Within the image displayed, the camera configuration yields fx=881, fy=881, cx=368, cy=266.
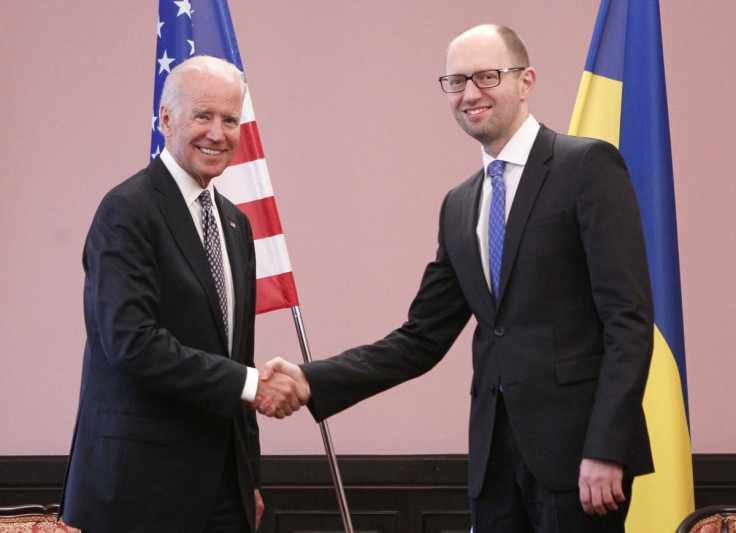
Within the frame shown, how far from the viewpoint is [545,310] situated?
2.16m

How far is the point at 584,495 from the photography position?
6.54ft

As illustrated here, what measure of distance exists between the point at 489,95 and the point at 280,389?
40.5 inches

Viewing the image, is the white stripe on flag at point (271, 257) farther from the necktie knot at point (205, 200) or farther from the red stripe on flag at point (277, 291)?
the necktie knot at point (205, 200)

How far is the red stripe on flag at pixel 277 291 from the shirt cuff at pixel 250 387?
3.58 feet

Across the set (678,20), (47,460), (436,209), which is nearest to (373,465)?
(436,209)

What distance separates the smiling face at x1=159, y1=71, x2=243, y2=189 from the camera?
2434 millimetres

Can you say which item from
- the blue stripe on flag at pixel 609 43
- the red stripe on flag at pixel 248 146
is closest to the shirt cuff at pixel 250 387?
the red stripe on flag at pixel 248 146

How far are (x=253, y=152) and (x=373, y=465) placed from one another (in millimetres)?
1519

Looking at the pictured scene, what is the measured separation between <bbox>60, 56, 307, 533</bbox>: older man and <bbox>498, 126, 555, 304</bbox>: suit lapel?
0.71 meters

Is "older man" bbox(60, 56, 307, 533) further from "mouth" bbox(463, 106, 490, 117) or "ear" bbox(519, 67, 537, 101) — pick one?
"ear" bbox(519, 67, 537, 101)

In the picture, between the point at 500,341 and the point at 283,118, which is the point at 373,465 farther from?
the point at 500,341

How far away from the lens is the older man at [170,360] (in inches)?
83.8

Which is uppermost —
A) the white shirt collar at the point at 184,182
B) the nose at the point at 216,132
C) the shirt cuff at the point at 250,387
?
the nose at the point at 216,132

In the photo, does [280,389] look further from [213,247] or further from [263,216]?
[263,216]
